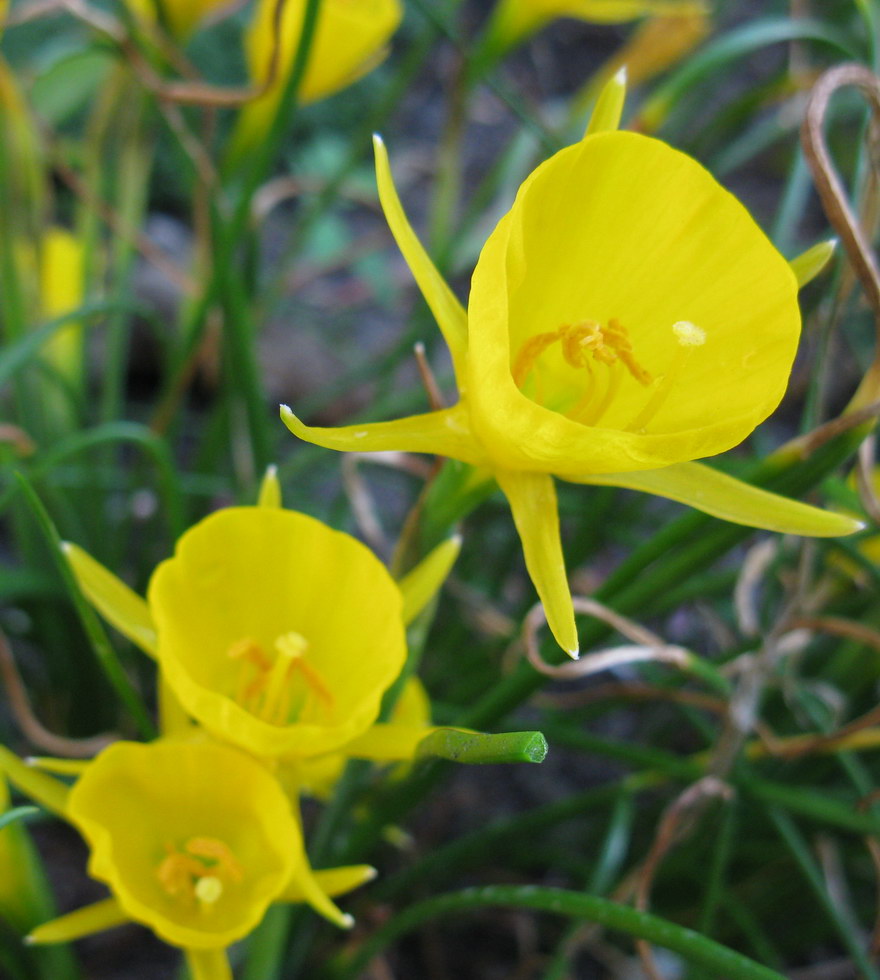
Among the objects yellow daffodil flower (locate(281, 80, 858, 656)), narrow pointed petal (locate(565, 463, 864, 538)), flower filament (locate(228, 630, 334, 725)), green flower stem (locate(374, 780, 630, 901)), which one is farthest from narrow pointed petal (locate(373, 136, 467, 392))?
green flower stem (locate(374, 780, 630, 901))

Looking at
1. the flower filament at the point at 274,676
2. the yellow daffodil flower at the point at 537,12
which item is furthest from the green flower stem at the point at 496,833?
the yellow daffodil flower at the point at 537,12

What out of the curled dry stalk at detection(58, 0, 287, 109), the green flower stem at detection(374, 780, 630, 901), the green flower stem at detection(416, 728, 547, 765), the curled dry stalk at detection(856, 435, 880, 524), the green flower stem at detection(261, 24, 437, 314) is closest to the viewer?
the green flower stem at detection(416, 728, 547, 765)

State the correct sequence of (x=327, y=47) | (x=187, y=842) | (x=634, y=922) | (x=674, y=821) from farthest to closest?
(x=327, y=47), (x=674, y=821), (x=187, y=842), (x=634, y=922)

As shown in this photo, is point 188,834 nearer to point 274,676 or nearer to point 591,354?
point 274,676

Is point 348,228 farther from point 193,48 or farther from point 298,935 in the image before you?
point 298,935

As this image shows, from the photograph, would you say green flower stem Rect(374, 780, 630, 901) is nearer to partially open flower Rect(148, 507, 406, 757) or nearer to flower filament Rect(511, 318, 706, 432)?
partially open flower Rect(148, 507, 406, 757)

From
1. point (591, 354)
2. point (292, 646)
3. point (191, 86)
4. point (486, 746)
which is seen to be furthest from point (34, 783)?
point (191, 86)
